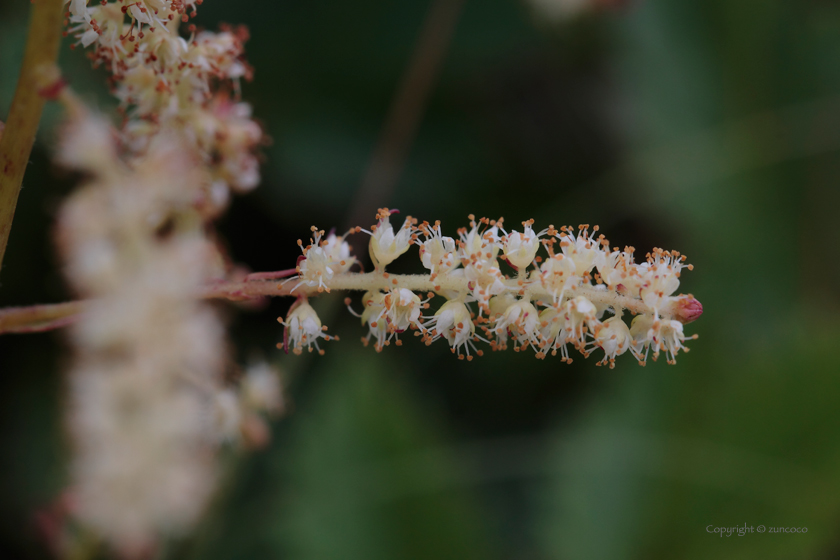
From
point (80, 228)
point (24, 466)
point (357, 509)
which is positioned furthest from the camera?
point (24, 466)

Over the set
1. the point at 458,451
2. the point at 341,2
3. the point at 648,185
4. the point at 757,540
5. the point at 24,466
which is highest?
the point at 341,2

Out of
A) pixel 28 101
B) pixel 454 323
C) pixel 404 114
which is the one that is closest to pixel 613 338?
pixel 454 323

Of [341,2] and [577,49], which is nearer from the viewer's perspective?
[341,2]

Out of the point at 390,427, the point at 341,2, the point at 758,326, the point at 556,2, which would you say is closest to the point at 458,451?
the point at 390,427

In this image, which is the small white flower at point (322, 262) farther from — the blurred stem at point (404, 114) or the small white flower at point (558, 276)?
the blurred stem at point (404, 114)

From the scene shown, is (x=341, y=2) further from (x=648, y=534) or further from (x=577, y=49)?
(x=648, y=534)

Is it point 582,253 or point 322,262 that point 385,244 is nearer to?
point 322,262
